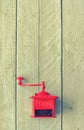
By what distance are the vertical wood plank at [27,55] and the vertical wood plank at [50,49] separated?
3 cm

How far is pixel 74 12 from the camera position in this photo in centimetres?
168

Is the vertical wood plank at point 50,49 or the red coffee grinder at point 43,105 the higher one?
the vertical wood plank at point 50,49

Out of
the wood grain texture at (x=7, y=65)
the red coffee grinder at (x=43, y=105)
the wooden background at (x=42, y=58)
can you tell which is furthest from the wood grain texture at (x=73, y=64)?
the wood grain texture at (x=7, y=65)

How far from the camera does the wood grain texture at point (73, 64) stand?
166cm

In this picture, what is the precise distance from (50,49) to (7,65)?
23cm

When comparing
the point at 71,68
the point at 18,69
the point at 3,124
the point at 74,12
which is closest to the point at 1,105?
the point at 3,124

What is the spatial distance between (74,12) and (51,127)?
58 centimetres

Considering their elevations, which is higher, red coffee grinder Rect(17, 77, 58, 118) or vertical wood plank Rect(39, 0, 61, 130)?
vertical wood plank Rect(39, 0, 61, 130)

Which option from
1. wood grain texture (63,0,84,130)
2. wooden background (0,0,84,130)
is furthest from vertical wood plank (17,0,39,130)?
wood grain texture (63,0,84,130)

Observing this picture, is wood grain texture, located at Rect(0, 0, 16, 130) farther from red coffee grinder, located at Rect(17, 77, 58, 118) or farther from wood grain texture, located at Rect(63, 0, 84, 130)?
wood grain texture, located at Rect(63, 0, 84, 130)

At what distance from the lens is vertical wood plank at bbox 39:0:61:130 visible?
166cm

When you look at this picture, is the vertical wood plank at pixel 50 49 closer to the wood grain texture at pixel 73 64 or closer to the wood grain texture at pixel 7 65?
the wood grain texture at pixel 73 64

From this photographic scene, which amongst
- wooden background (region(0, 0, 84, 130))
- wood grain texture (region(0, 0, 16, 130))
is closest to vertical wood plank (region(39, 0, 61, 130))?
wooden background (region(0, 0, 84, 130))

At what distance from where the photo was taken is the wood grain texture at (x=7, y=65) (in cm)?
166
